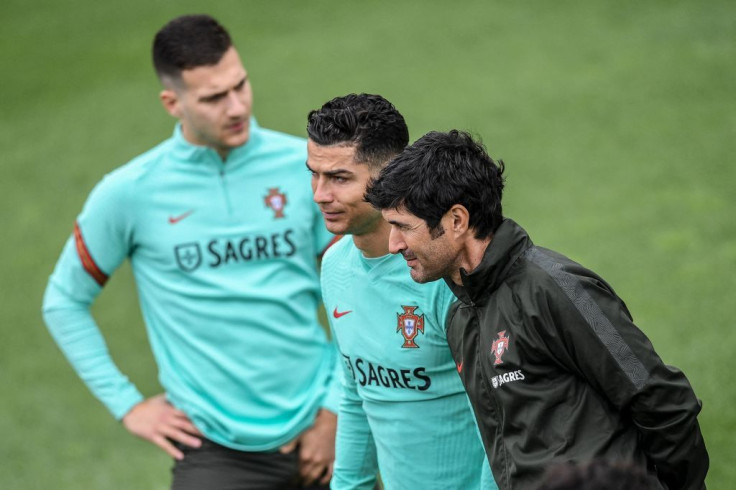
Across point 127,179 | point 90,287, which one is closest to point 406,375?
point 127,179

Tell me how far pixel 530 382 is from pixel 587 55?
10862 mm

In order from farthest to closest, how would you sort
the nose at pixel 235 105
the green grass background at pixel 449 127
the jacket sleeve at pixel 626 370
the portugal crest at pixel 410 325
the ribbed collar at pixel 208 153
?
the green grass background at pixel 449 127 → the ribbed collar at pixel 208 153 → the nose at pixel 235 105 → the portugal crest at pixel 410 325 → the jacket sleeve at pixel 626 370

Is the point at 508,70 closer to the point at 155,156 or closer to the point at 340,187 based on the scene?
the point at 155,156

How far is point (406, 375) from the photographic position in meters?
3.75

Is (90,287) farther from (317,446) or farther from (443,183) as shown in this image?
(443,183)

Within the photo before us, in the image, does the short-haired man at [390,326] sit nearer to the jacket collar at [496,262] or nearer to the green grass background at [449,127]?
the jacket collar at [496,262]

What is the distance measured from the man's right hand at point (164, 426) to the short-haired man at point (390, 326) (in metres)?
1.47

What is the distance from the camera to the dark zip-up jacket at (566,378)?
10.0ft

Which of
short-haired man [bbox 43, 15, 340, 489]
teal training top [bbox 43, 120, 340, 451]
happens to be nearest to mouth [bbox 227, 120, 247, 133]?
short-haired man [bbox 43, 15, 340, 489]

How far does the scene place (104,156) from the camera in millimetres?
13258

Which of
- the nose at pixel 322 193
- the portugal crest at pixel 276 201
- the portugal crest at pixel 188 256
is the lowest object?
the portugal crest at pixel 188 256

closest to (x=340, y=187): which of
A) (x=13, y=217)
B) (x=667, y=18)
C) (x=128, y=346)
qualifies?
(x=128, y=346)

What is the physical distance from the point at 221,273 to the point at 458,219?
1.93 metres


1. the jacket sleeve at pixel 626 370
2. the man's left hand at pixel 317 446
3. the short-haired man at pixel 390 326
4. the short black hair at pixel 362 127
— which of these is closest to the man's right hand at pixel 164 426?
the man's left hand at pixel 317 446
